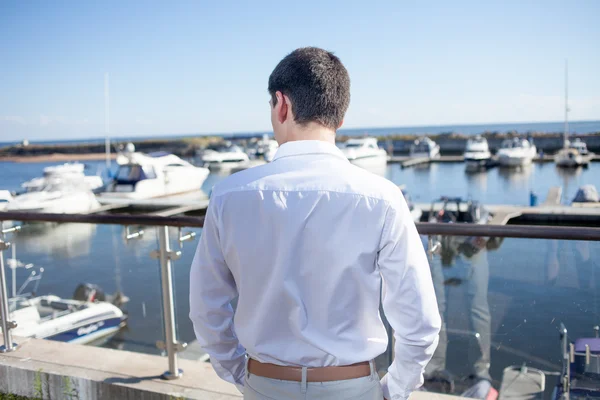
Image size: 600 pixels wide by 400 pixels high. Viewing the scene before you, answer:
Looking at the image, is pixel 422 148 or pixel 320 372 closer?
pixel 320 372

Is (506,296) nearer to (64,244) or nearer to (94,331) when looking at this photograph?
(64,244)

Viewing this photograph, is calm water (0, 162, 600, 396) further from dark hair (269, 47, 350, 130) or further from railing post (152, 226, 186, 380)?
dark hair (269, 47, 350, 130)

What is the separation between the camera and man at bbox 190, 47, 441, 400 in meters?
1.29

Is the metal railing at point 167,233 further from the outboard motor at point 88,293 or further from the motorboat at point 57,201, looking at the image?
the motorboat at point 57,201

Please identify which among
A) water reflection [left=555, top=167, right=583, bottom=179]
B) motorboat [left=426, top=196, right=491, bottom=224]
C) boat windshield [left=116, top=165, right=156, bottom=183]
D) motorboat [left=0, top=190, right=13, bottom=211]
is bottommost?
water reflection [left=555, top=167, right=583, bottom=179]

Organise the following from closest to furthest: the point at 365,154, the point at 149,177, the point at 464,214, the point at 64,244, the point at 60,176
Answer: the point at 64,244 → the point at 464,214 → the point at 60,176 → the point at 149,177 → the point at 365,154

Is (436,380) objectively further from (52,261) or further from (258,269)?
(52,261)

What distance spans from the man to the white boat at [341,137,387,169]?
148ft

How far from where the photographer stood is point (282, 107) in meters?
1.39

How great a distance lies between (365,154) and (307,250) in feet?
160

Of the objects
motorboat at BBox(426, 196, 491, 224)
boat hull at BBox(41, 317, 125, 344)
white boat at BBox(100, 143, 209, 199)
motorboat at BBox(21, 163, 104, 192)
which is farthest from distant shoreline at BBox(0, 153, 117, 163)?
boat hull at BBox(41, 317, 125, 344)

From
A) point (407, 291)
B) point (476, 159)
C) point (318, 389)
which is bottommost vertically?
point (476, 159)

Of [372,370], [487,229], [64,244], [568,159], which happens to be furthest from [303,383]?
[568,159]

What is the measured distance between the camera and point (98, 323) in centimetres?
916
